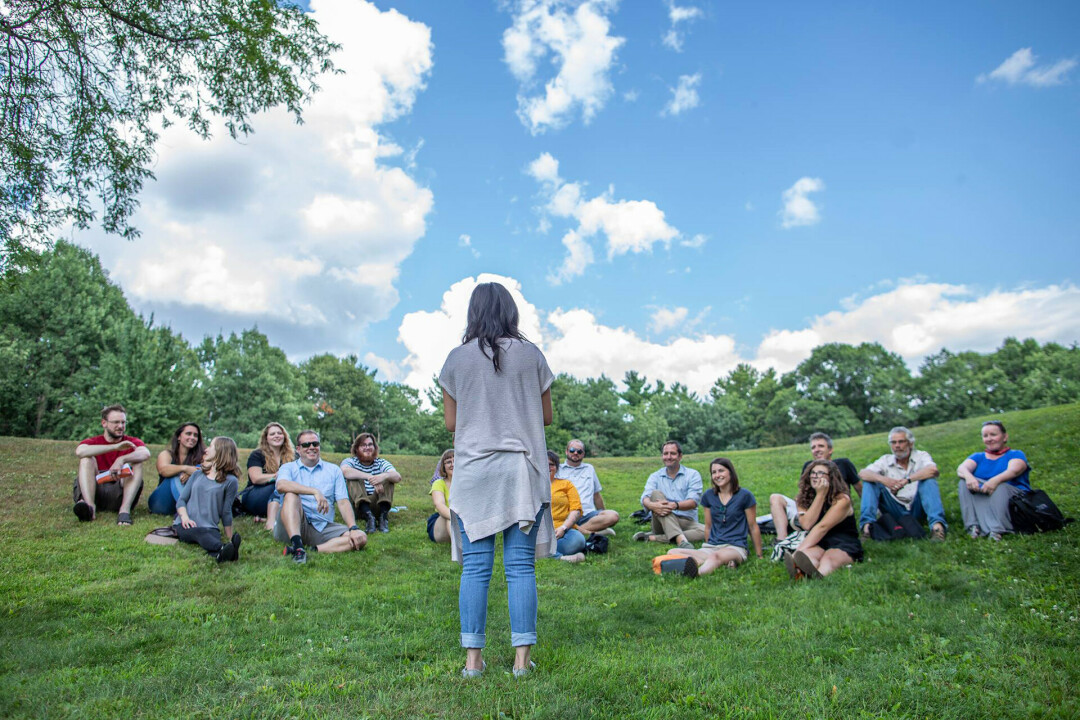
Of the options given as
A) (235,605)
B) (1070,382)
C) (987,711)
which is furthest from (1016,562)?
(1070,382)

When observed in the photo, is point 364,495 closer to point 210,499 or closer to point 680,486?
point 210,499

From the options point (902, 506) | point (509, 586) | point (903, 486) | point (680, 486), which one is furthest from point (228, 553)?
point (903, 486)

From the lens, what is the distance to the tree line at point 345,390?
32.2 meters

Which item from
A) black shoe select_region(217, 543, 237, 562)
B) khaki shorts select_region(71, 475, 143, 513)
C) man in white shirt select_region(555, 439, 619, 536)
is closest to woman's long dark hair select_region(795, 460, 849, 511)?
man in white shirt select_region(555, 439, 619, 536)

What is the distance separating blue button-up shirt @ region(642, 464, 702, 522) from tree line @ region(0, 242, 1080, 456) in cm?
2827

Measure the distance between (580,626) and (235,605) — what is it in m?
2.89

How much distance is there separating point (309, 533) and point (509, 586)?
16.7ft

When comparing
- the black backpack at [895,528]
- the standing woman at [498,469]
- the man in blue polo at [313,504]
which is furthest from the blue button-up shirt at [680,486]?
the standing woman at [498,469]

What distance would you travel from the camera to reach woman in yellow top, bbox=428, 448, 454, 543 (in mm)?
8445

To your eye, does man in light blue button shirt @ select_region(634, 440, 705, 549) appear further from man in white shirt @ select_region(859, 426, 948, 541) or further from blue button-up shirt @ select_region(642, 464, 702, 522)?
man in white shirt @ select_region(859, 426, 948, 541)

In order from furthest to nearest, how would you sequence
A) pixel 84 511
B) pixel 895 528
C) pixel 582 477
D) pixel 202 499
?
1. pixel 582 477
2. pixel 84 511
3. pixel 895 528
4. pixel 202 499

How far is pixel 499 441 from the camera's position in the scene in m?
3.68

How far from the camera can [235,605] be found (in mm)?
5332

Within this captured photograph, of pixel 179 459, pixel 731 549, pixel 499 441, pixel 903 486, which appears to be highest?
pixel 179 459
